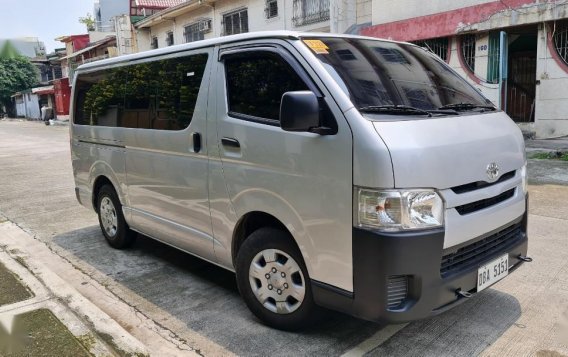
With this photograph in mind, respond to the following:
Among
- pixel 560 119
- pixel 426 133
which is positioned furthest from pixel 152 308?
pixel 560 119

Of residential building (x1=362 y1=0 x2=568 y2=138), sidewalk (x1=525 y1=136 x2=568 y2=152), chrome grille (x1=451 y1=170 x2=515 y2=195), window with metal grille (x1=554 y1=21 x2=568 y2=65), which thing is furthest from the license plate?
window with metal grille (x1=554 y1=21 x2=568 y2=65)

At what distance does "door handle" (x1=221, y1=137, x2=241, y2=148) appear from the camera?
3354 millimetres

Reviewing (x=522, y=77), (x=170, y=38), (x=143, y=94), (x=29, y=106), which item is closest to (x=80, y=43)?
(x=29, y=106)

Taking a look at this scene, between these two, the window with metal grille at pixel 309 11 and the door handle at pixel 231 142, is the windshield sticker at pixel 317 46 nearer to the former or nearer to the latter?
the door handle at pixel 231 142

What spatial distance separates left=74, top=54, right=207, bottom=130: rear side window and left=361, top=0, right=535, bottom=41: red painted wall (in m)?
9.51

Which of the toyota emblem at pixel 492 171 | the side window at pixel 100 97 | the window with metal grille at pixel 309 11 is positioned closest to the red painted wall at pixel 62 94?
the window with metal grille at pixel 309 11

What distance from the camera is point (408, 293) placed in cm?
266

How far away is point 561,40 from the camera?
10.8 m

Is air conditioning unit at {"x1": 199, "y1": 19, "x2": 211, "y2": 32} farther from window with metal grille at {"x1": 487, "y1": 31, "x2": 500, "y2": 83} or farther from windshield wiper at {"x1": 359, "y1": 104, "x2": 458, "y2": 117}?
windshield wiper at {"x1": 359, "y1": 104, "x2": 458, "y2": 117}

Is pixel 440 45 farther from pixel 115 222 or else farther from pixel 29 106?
pixel 29 106

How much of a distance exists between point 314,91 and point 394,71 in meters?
0.72

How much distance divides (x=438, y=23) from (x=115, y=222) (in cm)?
1011

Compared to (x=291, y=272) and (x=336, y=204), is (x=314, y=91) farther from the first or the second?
(x=291, y=272)

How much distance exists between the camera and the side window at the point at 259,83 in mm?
3148
